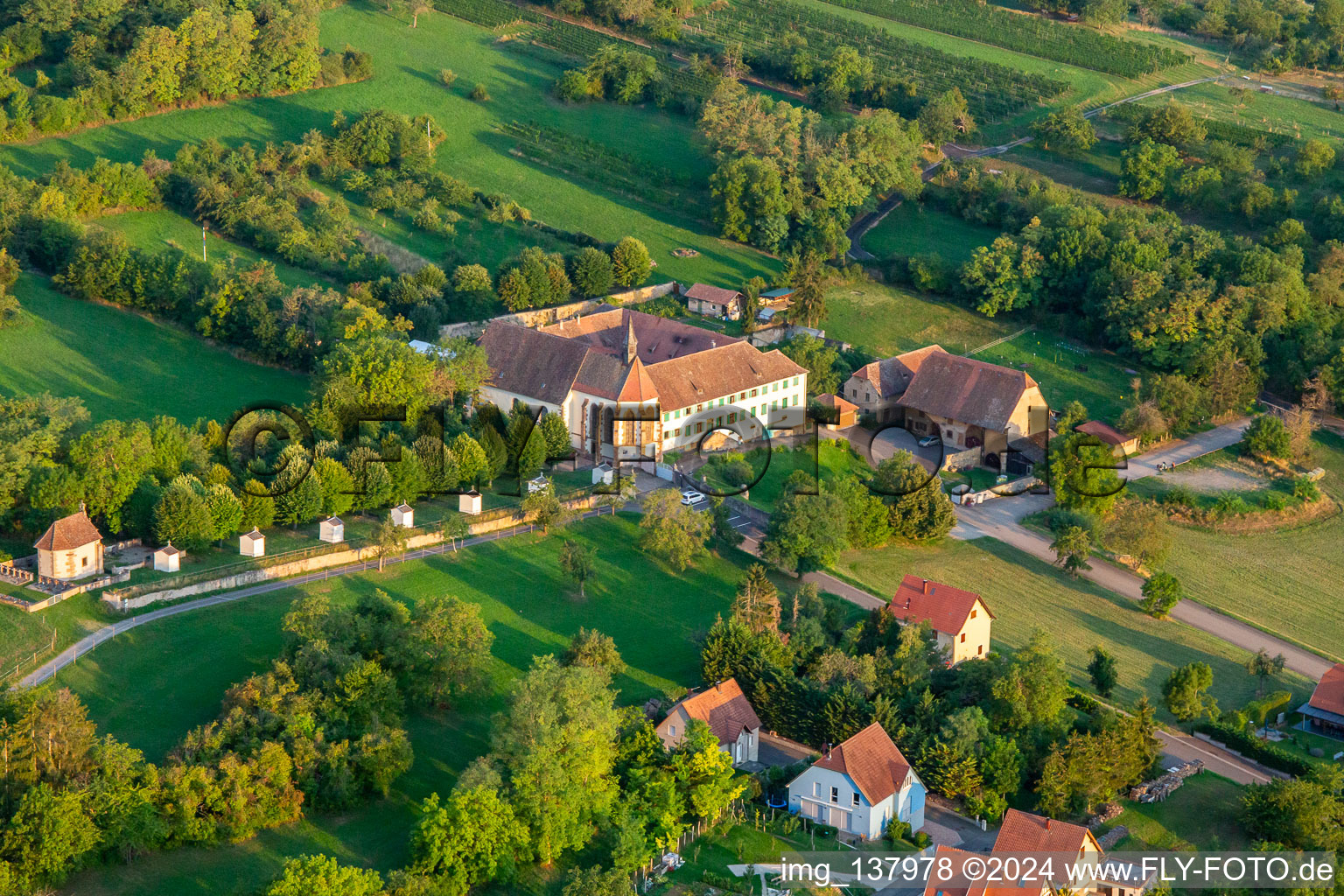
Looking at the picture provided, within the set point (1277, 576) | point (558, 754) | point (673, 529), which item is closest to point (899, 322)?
point (1277, 576)

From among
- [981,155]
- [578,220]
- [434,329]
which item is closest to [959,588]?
[434,329]

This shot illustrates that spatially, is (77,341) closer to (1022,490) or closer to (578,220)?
(578,220)

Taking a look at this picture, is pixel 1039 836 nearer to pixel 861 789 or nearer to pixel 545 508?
pixel 861 789

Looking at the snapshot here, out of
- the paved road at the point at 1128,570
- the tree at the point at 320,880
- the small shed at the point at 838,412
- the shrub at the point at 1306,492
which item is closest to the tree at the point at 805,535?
the paved road at the point at 1128,570

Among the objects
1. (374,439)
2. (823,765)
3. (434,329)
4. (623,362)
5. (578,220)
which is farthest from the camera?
(578,220)

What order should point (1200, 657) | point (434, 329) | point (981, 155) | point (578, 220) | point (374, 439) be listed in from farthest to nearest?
point (981, 155) → point (578, 220) → point (434, 329) → point (374, 439) → point (1200, 657)

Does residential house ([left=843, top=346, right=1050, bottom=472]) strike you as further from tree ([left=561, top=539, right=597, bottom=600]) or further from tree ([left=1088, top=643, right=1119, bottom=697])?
tree ([left=561, top=539, right=597, bottom=600])

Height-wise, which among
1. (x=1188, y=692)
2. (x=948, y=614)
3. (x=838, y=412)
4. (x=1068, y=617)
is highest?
(x=838, y=412)
